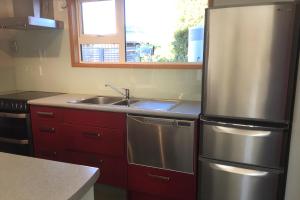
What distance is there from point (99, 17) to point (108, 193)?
186 cm

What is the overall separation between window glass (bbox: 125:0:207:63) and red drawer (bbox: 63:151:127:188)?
1.08 m

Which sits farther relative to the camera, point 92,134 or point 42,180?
point 92,134

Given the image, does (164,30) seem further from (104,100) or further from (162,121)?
(162,121)

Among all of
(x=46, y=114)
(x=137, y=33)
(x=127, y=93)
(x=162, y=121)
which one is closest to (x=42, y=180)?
(x=162, y=121)

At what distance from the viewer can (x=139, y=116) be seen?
2.06 m

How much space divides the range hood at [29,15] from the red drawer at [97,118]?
1002 millimetres

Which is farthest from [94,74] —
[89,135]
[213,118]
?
[213,118]

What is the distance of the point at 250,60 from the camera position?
1.60 meters

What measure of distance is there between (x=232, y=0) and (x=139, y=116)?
119 centimetres

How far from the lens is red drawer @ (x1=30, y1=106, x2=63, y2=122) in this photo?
94.7 inches

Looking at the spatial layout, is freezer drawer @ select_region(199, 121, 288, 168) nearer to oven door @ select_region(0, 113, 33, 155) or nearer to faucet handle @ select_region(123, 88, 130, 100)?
faucet handle @ select_region(123, 88, 130, 100)

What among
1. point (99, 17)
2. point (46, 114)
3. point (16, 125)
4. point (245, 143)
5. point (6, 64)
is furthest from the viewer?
point (6, 64)

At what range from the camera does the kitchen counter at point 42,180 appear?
0.76m

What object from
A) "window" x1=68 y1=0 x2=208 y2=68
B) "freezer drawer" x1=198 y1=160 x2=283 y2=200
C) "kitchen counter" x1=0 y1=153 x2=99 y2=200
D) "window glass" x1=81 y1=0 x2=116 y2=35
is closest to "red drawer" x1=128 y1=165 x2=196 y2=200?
"freezer drawer" x1=198 y1=160 x2=283 y2=200
